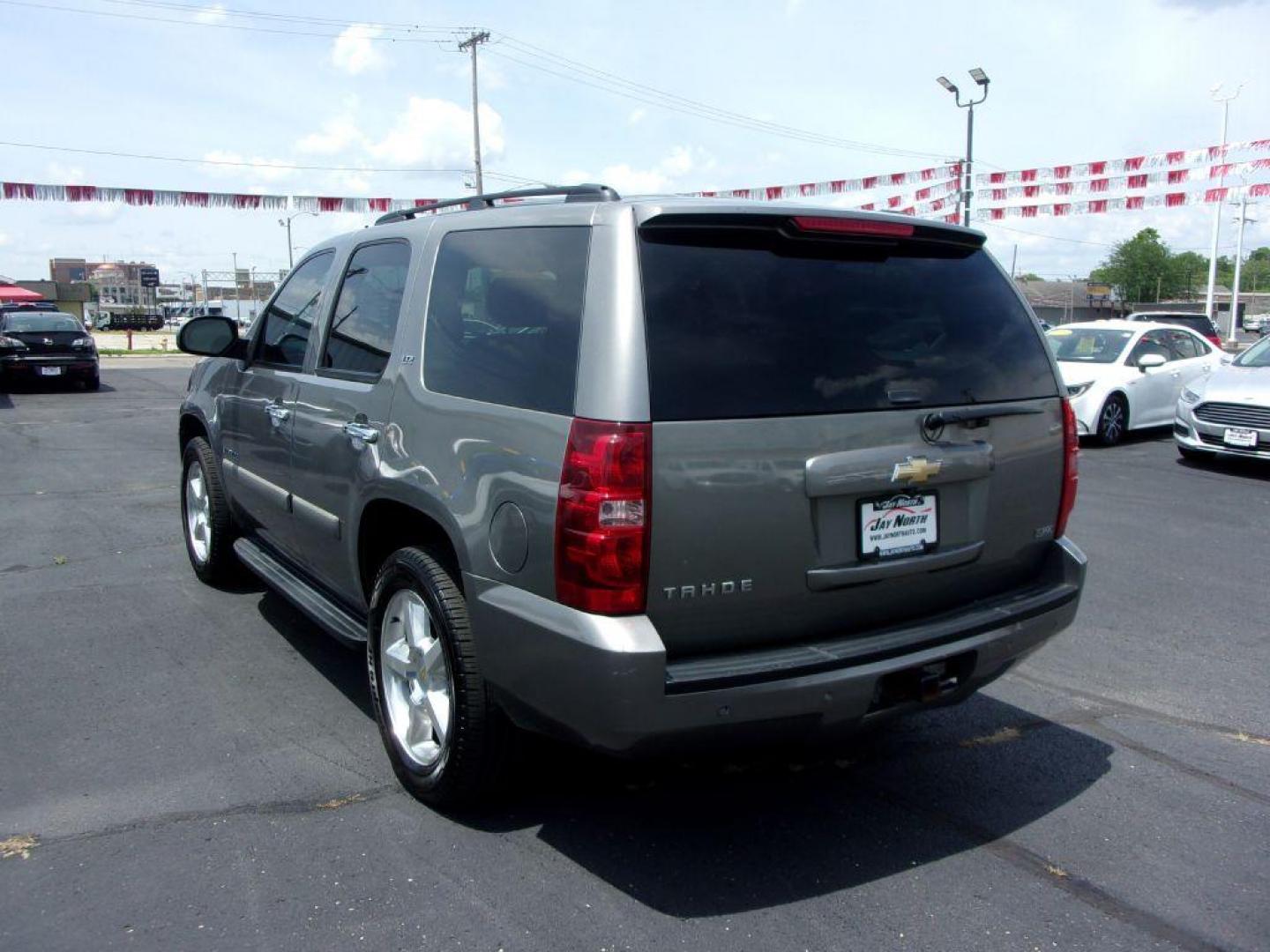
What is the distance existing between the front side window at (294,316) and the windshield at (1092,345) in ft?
34.7

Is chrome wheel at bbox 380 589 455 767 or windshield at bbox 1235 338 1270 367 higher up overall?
windshield at bbox 1235 338 1270 367

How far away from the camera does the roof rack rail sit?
10.4ft

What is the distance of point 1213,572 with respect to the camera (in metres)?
6.68

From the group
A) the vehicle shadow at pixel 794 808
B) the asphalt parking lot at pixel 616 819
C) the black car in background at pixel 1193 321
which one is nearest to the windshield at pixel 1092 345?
the black car in background at pixel 1193 321

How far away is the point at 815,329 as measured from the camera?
2998mm

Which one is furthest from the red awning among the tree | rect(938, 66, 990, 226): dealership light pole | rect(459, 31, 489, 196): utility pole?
the tree

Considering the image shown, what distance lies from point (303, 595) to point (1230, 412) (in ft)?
32.1

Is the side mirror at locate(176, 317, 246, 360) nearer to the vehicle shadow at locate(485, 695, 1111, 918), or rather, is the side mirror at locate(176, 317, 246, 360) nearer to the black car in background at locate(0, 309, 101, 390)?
the vehicle shadow at locate(485, 695, 1111, 918)

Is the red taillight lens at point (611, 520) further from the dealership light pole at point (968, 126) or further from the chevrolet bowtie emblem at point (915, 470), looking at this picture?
the dealership light pole at point (968, 126)

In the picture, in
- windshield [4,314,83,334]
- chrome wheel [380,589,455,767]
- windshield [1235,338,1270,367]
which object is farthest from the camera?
windshield [4,314,83,334]

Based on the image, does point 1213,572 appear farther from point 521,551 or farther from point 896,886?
point 521,551

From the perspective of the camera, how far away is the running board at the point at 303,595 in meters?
3.93

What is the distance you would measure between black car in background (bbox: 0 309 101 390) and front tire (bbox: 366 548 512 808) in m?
18.5

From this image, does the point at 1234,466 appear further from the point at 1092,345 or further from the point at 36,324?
the point at 36,324
